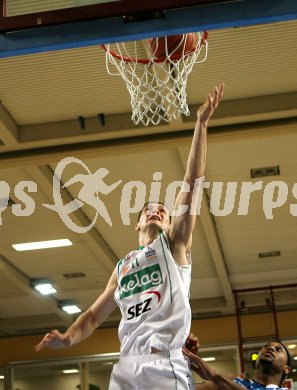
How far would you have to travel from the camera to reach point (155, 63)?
208 inches

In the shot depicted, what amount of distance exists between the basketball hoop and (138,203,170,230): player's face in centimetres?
129

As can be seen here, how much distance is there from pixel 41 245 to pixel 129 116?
397 cm

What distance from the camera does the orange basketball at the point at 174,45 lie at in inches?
193

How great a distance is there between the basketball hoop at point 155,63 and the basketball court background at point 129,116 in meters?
0.38

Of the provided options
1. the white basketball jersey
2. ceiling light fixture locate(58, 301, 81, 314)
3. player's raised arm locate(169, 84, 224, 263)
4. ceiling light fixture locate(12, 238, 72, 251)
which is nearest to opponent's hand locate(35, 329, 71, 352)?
the white basketball jersey

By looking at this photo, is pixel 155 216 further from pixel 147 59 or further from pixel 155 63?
pixel 147 59

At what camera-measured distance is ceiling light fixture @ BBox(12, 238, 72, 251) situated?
10773 mm

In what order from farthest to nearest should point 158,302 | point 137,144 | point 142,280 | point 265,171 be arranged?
1. point 265,171
2. point 137,144
3. point 142,280
4. point 158,302

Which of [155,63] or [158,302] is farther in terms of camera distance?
[155,63]

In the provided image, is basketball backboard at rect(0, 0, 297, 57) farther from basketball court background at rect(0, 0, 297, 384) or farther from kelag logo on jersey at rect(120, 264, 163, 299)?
kelag logo on jersey at rect(120, 264, 163, 299)

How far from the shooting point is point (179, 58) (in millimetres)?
5109

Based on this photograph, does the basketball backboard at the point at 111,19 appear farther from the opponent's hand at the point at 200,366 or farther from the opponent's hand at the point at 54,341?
the opponent's hand at the point at 200,366

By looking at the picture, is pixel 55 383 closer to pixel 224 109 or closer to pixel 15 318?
pixel 15 318

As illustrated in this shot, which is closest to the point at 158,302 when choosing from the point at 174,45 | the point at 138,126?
the point at 174,45
